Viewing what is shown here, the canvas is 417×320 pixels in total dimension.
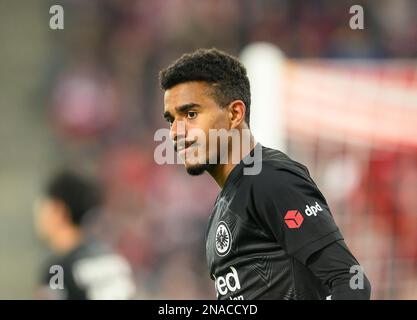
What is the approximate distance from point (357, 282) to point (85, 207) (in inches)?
113

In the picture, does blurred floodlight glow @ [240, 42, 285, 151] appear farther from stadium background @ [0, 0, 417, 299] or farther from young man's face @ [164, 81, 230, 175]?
young man's face @ [164, 81, 230, 175]

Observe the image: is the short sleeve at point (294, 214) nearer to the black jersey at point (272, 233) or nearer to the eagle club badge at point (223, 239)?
the black jersey at point (272, 233)

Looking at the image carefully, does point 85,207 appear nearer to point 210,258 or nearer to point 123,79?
point 210,258

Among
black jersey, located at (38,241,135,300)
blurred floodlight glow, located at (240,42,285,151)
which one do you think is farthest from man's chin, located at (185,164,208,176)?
blurred floodlight glow, located at (240,42,285,151)

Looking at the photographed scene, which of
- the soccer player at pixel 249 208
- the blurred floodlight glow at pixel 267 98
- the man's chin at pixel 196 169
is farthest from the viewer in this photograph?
the blurred floodlight glow at pixel 267 98

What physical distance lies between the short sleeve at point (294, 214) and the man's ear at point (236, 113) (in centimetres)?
34

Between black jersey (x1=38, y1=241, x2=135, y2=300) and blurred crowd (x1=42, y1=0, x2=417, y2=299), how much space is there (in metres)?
2.22

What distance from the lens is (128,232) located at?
25.2 ft

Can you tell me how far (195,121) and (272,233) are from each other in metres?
0.50

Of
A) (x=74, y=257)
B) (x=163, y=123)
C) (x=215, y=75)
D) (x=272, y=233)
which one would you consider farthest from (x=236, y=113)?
(x=163, y=123)

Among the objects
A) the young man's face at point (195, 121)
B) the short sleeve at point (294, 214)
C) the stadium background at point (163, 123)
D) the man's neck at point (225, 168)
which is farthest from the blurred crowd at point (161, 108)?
the short sleeve at point (294, 214)

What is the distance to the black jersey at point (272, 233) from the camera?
8.45ft

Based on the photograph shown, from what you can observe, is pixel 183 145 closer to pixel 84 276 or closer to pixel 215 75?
pixel 215 75

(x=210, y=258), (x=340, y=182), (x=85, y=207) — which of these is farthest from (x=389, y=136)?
(x=210, y=258)
